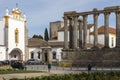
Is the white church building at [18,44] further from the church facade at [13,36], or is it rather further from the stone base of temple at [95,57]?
the stone base of temple at [95,57]

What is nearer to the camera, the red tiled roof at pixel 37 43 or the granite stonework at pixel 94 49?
the granite stonework at pixel 94 49

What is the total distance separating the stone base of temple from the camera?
58781 mm

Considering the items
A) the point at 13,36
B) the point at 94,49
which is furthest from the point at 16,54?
the point at 94,49

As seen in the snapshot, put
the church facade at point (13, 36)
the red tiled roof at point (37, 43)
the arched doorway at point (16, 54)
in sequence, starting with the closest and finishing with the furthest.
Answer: the church facade at point (13, 36) → the arched doorway at point (16, 54) → the red tiled roof at point (37, 43)

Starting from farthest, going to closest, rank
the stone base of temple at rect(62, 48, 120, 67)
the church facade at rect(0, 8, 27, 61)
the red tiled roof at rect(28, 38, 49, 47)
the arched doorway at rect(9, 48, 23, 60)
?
1. the red tiled roof at rect(28, 38, 49, 47)
2. the arched doorway at rect(9, 48, 23, 60)
3. the church facade at rect(0, 8, 27, 61)
4. the stone base of temple at rect(62, 48, 120, 67)

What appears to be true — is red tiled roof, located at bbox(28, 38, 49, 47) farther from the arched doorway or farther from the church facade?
the arched doorway

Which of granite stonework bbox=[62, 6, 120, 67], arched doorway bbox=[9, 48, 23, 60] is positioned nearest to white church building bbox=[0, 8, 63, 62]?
arched doorway bbox=[9, 48, 23, 60]

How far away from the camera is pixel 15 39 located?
77.2 meters

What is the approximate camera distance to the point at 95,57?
202 feet

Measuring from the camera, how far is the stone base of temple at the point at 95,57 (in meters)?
58.8

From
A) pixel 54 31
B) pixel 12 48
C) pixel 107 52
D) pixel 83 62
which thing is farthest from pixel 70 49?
pixel 54 31

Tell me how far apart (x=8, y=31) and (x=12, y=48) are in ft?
12.7

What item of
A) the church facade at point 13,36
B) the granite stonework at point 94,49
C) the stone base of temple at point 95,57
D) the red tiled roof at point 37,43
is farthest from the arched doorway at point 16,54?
the stone base of temple at point 95,57

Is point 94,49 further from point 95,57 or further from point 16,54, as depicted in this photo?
point 16,54
